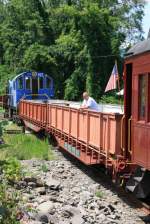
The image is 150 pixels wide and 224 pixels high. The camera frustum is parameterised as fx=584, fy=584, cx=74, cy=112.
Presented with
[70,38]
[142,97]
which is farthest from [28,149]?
[70,38]

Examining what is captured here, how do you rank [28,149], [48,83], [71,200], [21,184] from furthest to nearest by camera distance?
1. [48,83]
2. [28,149]
3. [21,184]
4. [71,200]

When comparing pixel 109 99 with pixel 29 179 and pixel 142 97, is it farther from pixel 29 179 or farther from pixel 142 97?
pixel 142 97

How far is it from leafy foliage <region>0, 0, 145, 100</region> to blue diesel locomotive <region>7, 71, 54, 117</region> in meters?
11.6

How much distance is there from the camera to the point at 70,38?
167 ft

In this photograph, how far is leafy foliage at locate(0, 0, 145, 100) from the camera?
163ft

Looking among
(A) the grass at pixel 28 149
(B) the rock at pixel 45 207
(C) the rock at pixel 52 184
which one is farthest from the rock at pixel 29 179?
(A) the grass at pixel 28 149

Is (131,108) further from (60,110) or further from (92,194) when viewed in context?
(60,110)

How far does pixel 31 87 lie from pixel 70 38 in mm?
15679

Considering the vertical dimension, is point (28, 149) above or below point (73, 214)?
below

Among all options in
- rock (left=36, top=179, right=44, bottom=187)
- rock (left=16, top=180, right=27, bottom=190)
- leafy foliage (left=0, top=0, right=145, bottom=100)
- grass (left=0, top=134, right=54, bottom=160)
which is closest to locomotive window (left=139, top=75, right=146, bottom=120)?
rock (left=16, top=180, right=27, bottom=190)

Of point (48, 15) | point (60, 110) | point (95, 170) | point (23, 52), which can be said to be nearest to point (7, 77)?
point (23, 52)

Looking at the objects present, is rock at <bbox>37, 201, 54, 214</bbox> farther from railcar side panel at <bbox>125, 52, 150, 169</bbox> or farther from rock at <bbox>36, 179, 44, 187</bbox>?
rock at <bbox>36, 179, 44, 187</bbox>

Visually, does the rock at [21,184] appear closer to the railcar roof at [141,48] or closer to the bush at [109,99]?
the railcar roof at [141,48]

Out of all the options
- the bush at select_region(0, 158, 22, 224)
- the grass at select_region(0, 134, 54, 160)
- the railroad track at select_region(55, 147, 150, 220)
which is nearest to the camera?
the bush at select_region(0, 158, 22, 224)
